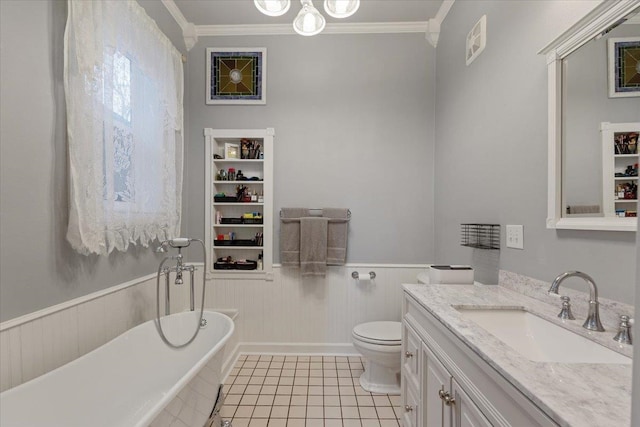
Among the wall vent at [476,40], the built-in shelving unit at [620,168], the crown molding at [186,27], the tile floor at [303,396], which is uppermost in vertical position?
the crown molding at [186,27]

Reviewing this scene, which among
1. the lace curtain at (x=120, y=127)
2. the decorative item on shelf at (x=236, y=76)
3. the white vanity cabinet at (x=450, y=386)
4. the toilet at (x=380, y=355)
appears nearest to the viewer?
the white vanity cabinet at (x=450, y=386)

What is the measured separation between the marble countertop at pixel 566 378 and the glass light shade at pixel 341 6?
5.31 feet

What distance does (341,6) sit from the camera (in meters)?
1.52

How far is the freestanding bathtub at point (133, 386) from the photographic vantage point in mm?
1010

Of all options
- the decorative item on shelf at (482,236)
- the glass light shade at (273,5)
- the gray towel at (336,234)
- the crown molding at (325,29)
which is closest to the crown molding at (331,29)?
the crown molding at (325,29)

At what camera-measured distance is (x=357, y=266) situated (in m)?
2.57

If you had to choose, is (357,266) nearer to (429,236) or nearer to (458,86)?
(429,236)

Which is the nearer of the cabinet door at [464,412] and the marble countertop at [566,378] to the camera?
the marble countertop at [566,378]

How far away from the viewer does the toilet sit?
6.35ft

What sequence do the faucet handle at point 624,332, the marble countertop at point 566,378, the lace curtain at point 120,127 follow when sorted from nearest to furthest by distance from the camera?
the marble countertop at point 566,378
the faucet handle at point 624,332
the lace curtain at point 120,127

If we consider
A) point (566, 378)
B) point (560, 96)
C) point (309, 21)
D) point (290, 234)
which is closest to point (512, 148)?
point (560, 96)

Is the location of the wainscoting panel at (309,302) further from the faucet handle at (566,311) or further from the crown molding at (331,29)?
the crown molding at (331,29)

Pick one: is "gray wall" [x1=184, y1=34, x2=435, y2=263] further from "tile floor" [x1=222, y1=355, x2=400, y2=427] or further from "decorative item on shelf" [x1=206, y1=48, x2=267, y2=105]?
"tile floor" [x1=222, y1=355, x2=400, y2=427]

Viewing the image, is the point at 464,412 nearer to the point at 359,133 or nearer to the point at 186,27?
the point at 359,133
